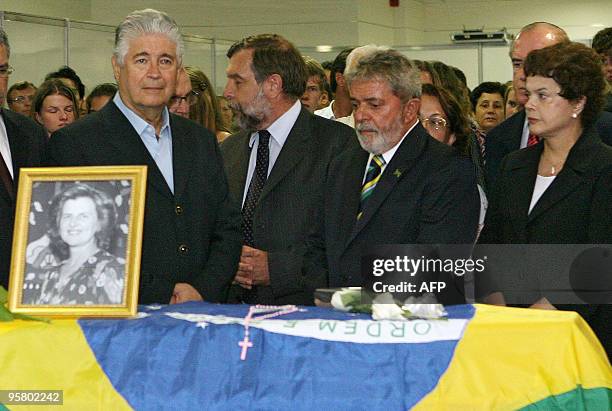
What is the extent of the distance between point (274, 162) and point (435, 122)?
2.63 ft

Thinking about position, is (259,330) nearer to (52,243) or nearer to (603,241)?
(52,243)

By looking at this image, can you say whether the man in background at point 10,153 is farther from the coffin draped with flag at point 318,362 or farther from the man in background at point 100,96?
the man in background at point 100,96

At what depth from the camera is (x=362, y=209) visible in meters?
3.42

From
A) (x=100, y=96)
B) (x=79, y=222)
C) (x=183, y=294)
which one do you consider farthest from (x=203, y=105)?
(x=79, y=222)

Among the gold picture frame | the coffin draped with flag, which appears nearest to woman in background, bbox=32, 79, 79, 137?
the gold picture frame

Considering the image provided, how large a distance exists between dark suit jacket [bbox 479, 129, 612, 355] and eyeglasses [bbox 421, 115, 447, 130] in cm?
86

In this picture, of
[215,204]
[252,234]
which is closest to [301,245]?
[252,234]

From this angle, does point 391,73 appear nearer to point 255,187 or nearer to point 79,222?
point 255,187

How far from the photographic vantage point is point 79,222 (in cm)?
273

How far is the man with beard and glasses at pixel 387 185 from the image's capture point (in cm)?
336

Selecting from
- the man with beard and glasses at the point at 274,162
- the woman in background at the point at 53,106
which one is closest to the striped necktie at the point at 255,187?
the man with beard and glasses at the point at 274,162

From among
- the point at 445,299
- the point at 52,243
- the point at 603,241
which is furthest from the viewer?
the point at 603,241

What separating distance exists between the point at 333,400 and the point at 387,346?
0.59 ft

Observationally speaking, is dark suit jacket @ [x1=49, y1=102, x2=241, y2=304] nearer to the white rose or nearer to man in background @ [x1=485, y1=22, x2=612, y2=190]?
the white rose
